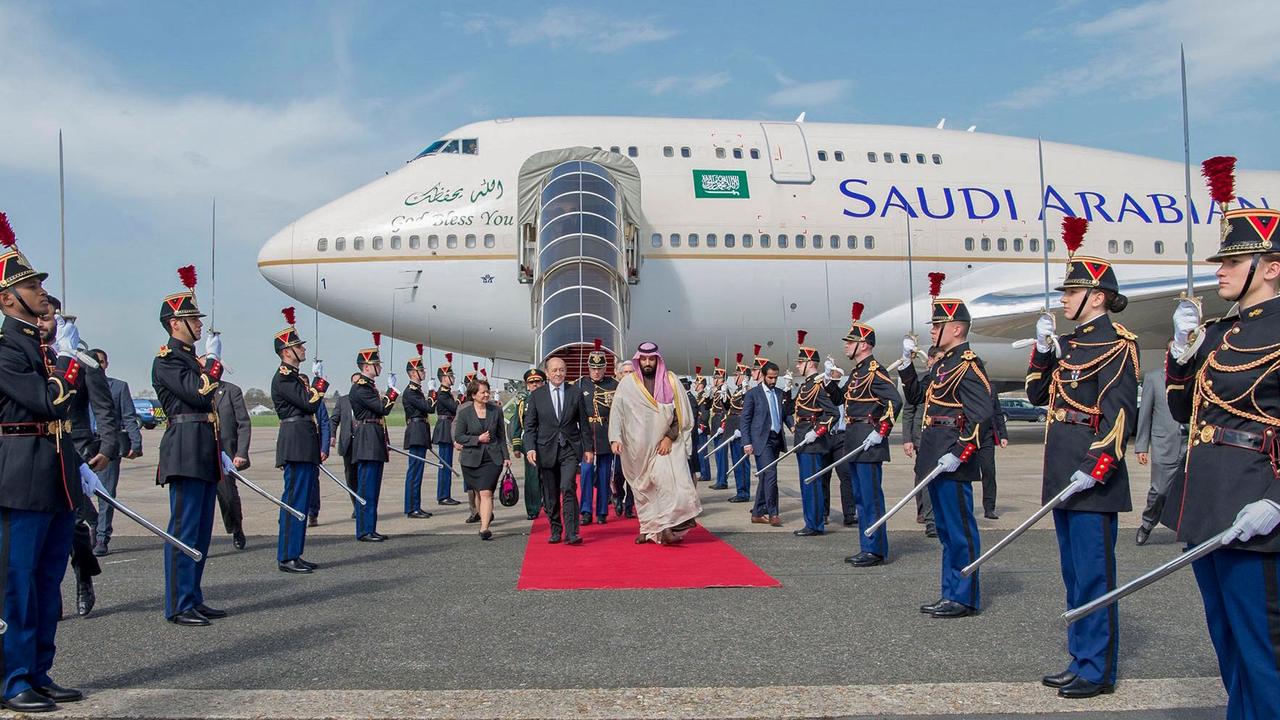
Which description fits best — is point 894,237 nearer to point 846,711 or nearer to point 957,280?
point 957,280

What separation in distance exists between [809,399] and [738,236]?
30.5 ft

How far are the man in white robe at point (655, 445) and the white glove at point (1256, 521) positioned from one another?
573 cm

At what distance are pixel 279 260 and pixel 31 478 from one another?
14.2 metres

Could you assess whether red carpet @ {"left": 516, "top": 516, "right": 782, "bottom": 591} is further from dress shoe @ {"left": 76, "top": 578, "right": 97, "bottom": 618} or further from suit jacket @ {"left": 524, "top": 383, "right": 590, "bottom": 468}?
dress shoe @ {"left": 76, "top": 578, "right": 97, "bottom": 618}

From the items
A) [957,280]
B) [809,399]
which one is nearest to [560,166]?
[957,280]

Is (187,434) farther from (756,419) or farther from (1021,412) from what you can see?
(1021,412)

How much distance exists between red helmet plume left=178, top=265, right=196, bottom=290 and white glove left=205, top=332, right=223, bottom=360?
13.0 inches

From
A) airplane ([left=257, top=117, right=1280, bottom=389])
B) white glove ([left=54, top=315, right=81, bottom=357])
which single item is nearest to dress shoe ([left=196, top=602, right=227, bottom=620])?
white glove ([left=54, top=315, right=81, bottom=357])

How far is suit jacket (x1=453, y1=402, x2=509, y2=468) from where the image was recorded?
9.54m

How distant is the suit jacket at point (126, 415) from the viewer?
8922mm

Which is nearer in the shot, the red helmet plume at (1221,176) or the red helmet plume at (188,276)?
the red helmet plume at (1221,176)

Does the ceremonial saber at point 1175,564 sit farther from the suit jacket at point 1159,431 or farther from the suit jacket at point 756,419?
the suit jacket at point 756,419

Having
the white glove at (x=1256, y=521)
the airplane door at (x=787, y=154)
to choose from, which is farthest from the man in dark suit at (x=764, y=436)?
the airplane door at (x=787, y=154)

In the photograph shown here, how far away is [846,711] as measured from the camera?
13.1 feet
